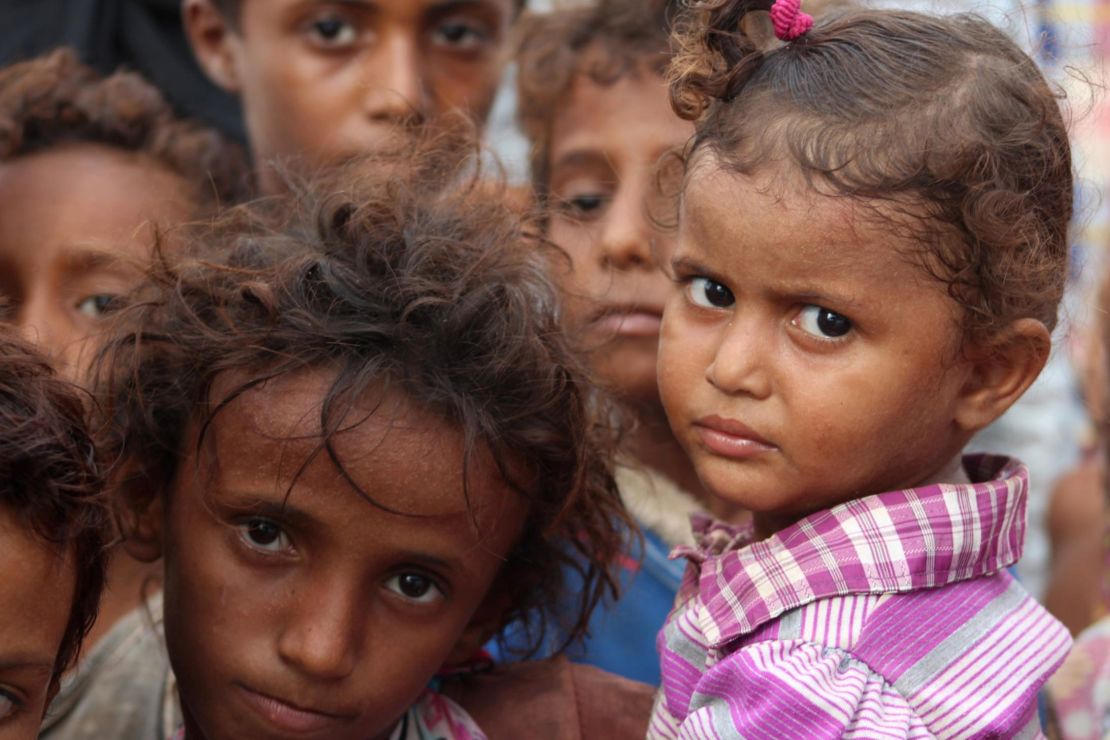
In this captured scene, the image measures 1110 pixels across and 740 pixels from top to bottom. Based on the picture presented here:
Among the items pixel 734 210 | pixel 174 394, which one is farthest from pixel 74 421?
pixel 734 210

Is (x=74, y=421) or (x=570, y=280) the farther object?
(x=570, y=280)

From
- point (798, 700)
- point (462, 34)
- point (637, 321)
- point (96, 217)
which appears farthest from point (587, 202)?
point (798, 700)

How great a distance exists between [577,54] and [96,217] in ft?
3.52

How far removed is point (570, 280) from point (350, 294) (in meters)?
0.53

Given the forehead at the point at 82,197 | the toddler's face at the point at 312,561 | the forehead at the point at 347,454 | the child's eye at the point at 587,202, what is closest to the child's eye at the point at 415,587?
the toddler's face at the point at 312,561

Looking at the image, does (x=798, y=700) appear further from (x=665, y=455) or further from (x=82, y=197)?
(x=82, y=197)

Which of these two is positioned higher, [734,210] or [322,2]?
[734,210]

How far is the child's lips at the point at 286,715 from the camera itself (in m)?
1.87

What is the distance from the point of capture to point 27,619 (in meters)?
1.60

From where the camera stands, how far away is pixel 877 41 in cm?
179

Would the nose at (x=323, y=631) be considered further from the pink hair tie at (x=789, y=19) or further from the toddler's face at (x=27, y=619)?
the pink hair tie at (x=789, y=19)

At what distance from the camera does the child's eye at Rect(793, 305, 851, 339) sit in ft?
5.76

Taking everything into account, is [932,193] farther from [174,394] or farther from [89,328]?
[89,328]

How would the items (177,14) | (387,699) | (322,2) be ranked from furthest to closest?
1. (177,14)
2. (322,2)
3. (387,699)
